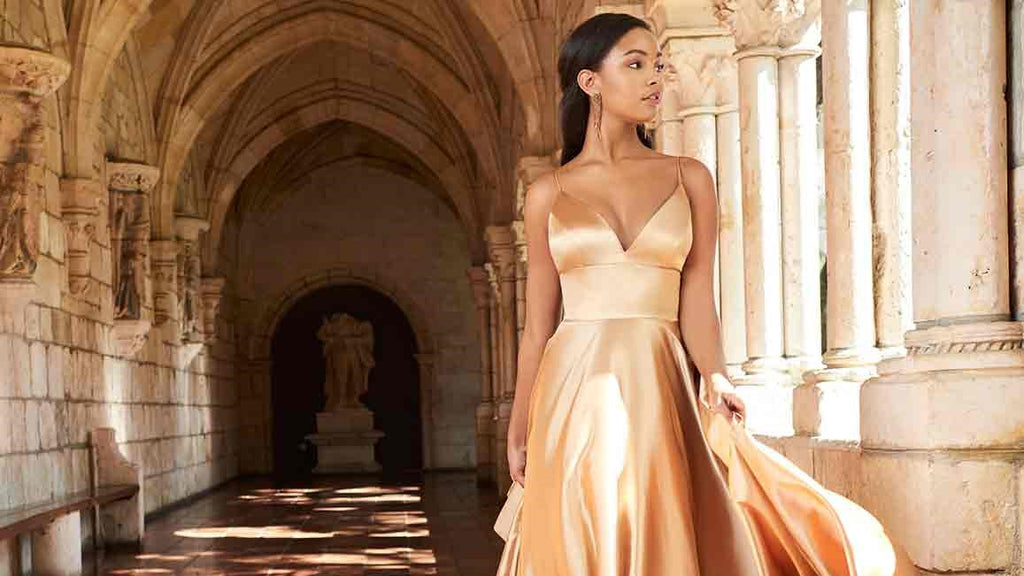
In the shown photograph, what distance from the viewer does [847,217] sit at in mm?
4453

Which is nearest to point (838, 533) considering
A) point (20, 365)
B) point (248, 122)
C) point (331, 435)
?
point (20, 365)

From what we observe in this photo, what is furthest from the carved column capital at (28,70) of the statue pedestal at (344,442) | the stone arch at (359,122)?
the statue pedestal at (344,442)

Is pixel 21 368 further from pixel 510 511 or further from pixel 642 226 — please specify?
pixel 642 226

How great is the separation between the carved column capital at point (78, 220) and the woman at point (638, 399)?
829 cm

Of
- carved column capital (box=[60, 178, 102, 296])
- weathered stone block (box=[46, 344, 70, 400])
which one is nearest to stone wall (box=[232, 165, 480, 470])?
carved column capital (box=[60, 178, 102, 296])

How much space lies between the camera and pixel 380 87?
18.6m

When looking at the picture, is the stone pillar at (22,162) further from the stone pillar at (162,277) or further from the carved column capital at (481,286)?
the carved column capital at (481,286)

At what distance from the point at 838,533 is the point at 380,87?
1660cm

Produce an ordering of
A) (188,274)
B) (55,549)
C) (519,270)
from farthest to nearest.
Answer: (188,274), (519,270), (55,549)

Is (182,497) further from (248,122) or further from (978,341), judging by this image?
(978,341)

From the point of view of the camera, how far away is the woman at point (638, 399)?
2385mm

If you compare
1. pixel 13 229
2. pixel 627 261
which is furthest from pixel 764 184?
pixel 13 229

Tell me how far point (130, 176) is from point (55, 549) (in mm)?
4359

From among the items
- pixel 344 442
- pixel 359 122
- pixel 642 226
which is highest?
pixel 359 122
